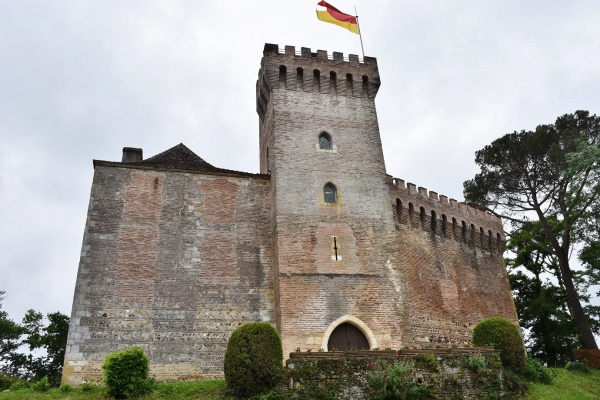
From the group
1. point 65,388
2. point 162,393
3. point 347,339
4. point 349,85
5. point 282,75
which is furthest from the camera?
point 349,85

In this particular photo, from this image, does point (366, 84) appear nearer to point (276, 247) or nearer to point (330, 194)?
point (330, 194)

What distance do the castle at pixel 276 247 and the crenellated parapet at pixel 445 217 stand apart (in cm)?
17

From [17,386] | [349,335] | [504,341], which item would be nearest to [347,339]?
[349,335]

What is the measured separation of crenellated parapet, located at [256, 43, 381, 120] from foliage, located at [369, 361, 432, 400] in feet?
40.5

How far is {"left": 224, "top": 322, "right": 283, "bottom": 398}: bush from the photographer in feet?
42.8

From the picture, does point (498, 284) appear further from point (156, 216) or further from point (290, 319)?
point (156, 216)

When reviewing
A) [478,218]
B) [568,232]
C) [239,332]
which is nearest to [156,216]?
[239,332]

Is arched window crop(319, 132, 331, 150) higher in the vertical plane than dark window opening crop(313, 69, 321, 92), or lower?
lower

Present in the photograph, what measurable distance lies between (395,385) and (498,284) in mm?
15341

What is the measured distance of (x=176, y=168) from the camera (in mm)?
20141

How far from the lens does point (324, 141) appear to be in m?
21.1

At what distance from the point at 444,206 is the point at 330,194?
780 centimetres

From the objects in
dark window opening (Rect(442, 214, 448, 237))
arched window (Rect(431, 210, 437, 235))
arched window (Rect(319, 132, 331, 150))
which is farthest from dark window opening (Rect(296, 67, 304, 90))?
dark window opening (Rect(442, 214, 448, 237))

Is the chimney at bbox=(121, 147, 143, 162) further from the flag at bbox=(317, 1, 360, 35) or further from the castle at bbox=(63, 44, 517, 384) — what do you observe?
the flag at bbox=(317, 1, 360, 35)
